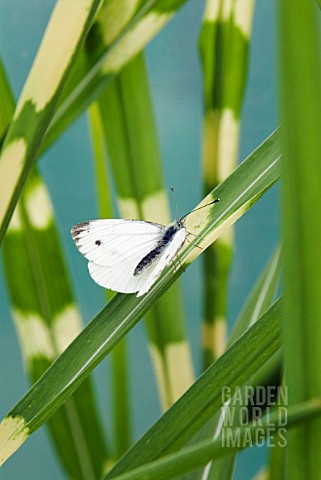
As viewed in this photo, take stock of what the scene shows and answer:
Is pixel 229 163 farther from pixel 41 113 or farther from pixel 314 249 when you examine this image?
pixel 314 249

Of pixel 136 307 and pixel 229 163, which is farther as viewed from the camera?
pixel 229 163

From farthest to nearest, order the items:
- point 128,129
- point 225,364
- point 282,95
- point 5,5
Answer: point 5,5 < point 128,129 < point 225,364 < point 282,95

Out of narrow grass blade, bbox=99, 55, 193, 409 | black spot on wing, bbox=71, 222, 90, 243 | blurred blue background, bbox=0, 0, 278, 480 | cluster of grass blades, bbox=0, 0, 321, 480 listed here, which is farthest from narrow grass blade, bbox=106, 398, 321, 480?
blurred blue background, bbox=0, 0, 278, 480

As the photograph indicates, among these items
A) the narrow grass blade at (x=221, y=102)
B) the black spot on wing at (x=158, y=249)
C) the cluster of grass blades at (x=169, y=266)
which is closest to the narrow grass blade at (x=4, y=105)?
the cluster of grass blades at (x=169, y=266)

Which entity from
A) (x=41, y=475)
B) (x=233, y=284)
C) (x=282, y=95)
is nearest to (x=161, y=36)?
(x=233, y=284)

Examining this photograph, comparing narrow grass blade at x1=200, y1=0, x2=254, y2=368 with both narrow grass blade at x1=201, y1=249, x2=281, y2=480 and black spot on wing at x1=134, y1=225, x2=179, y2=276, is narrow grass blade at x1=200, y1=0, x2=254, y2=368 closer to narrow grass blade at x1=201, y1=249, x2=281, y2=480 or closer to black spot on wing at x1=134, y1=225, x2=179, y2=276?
narrow grass blade at x1=201, y1=249, x2=281, y2=480

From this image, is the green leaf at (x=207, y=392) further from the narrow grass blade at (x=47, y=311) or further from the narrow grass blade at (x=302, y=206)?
the narrow grass blade at (x=47, y=311)
